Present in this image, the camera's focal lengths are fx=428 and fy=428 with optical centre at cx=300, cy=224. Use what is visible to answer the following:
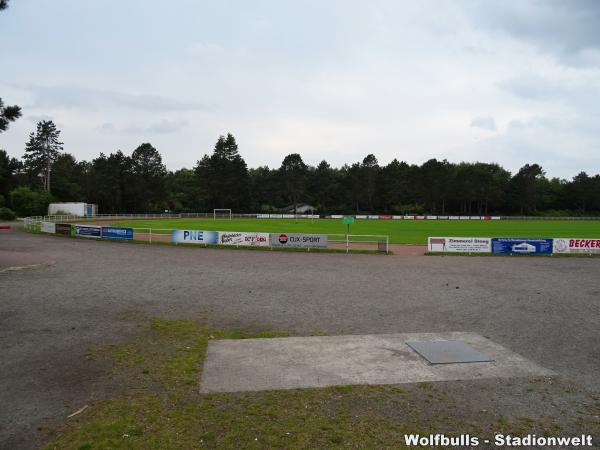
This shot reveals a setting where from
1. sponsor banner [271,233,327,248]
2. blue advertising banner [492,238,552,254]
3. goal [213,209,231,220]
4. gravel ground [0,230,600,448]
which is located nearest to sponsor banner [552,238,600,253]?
blue advertising banner [492,238,552,254]

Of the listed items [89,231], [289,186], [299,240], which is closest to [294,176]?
[289,186]

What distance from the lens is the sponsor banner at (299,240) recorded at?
3002cm

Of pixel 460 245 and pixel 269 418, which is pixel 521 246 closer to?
pixel 460 245

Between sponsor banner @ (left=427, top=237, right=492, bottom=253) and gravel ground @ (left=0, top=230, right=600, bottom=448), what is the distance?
4.32 metres

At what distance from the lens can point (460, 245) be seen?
29094 millimetres

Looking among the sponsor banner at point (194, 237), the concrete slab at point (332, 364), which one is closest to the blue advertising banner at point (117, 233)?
the sponsor banner at point (194, 237)

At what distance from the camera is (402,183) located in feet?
372

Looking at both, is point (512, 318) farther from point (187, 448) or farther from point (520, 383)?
point (187, 448)

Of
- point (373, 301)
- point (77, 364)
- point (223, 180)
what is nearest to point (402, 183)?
point (223, 180)

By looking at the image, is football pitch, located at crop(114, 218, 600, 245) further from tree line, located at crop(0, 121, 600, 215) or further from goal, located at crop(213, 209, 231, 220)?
tree line, located at crop(0, 121, 600, 215)

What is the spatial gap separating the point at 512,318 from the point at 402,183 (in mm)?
104768

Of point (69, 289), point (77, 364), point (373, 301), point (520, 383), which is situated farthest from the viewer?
point (69, 289)

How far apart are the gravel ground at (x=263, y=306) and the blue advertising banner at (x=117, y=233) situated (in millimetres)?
10549

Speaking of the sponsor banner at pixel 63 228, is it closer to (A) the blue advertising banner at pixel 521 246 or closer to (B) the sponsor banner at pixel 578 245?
(A) the blue advertising banner at pixel 521 246
